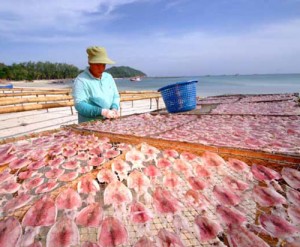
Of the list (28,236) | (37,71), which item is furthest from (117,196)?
(37,71)

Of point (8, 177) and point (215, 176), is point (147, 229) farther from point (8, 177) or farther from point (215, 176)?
point (8, 177)

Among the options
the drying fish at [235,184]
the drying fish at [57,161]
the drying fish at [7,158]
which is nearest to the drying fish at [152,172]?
the drying fish at [235,184]

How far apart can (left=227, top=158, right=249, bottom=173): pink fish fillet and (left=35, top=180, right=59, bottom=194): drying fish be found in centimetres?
134

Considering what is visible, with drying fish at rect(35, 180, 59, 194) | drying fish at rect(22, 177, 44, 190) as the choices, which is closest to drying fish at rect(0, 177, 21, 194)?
drying fish at rect(22, 177, 44, 190)

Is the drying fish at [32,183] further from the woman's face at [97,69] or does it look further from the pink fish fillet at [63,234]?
the woman's face at [97,69]

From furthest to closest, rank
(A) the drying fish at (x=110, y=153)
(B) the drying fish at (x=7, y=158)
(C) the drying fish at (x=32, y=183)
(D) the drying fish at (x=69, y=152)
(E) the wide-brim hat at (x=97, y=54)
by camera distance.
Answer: (E) the wide-brim hat at (x=97, y=54), (D) the drying fish at (x=69, y=152), (A) the drying fish at (x=110, y=153), (B) the drying fish at (x=7, y=158), (C) the drying fish at (x=32, y=183)

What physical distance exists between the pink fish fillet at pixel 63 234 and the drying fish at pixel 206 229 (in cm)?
65

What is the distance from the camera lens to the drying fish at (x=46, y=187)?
1.43 meters

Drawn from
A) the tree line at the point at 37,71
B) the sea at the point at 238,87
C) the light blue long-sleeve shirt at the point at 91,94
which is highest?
the tree line at the point at 37,71

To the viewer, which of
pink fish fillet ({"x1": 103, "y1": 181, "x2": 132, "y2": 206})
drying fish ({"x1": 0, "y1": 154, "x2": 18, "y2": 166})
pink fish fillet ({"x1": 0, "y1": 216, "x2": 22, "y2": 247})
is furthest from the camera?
drying fish ({"x1": 0, "y1": 154, "x2": 18, "y2": 166})

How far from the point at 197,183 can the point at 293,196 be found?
601mm

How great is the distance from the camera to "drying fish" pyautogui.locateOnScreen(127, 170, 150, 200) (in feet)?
5.08

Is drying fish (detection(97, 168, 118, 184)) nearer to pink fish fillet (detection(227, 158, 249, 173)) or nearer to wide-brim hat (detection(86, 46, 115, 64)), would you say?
pink fish fillet (detection(227, 158, 249, 173))

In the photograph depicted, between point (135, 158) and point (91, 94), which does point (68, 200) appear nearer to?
point (135, 158)
